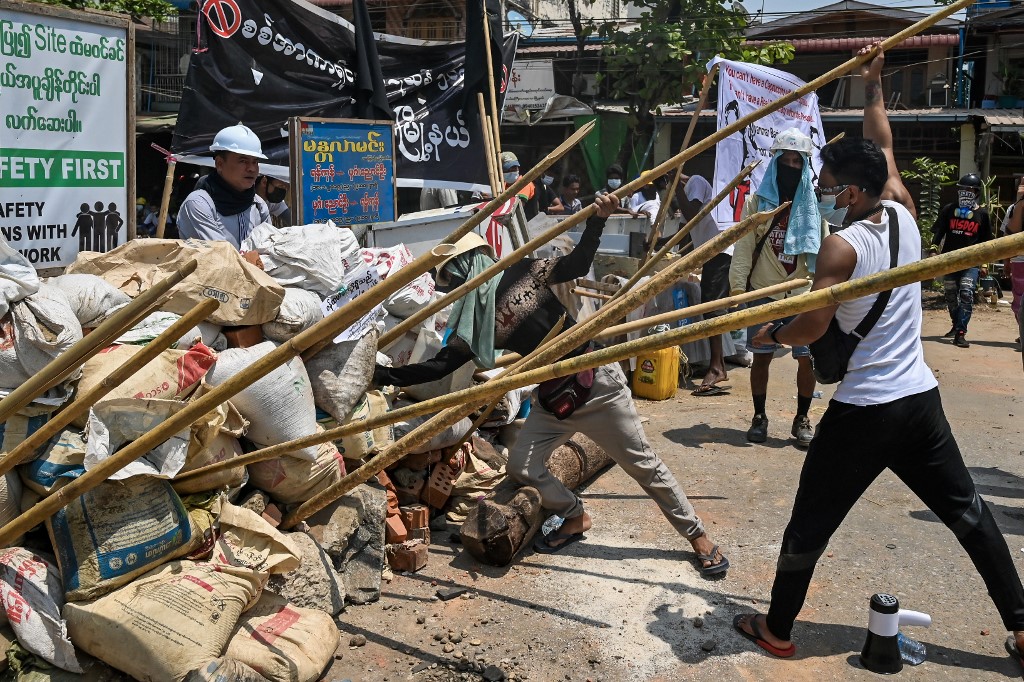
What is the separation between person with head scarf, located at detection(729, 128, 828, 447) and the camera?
632 cm

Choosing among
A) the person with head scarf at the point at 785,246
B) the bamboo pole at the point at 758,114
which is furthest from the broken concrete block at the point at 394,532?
the person with head scarf at the point at 785,246

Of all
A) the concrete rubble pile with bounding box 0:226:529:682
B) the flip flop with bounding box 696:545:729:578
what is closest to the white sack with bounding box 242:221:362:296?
the concrete rubble pile with bounding box 0:226:529:682

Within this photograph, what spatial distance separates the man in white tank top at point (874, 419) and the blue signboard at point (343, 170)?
3.03 m

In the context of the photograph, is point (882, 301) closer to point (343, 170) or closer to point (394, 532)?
point (394, 532)

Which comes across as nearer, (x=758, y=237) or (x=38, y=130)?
(x=38, y=130)

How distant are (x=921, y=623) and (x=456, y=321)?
2.41 m

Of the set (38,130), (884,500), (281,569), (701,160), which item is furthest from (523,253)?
(701,160)

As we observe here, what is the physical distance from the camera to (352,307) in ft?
9.16

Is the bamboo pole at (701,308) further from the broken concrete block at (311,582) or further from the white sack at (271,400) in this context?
the broken concrete block at (311,582)

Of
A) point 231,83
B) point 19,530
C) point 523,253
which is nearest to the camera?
point 19,530

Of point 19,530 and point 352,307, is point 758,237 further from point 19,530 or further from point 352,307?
point 19,530

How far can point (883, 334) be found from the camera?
11.6 ft

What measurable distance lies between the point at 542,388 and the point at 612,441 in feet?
1.45

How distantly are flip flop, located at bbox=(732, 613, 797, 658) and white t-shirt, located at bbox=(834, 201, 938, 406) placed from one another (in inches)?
40.5
